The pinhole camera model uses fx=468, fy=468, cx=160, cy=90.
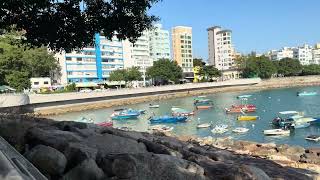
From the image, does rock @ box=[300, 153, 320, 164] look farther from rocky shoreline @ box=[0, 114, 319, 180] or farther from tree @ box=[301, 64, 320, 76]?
tree @ box=[301, 64, 320, 76]

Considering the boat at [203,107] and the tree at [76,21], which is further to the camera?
the boat at [203,107]

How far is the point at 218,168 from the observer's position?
8.99 m

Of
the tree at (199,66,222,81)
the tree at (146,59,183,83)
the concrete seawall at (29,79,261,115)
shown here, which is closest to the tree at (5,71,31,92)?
the concrete seawall at (29,79,261,115)

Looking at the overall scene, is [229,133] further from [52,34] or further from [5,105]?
[52,34]

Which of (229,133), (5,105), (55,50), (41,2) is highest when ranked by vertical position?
(41,2)

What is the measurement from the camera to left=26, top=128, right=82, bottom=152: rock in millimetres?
8450

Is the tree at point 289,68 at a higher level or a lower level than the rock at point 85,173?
higher

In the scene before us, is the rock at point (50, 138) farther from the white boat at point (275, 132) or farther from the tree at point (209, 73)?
the tree at point (209, 73)

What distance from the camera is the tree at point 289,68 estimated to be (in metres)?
170

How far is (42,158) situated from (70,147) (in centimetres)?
95

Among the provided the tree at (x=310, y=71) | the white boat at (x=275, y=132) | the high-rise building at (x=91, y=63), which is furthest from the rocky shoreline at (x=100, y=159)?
the tree at (x=310, y=71)

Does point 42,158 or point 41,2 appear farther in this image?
point 41,2

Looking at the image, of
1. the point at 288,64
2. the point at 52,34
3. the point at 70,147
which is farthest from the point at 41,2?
the point at 288,64

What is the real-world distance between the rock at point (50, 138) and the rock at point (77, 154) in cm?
28
